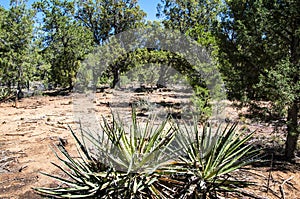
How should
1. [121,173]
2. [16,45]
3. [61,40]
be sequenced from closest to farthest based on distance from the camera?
[121,173]
[16,45]
[61,40]

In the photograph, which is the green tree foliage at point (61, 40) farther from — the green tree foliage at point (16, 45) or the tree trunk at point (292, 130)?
the tree trunk at point (292, 130)

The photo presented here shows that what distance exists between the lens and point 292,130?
6109mm

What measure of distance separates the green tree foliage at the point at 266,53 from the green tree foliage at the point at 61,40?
17556 millimetres

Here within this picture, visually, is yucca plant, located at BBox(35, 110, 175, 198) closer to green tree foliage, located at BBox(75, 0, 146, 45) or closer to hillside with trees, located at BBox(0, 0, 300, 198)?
hillside with trees, located at BBox(0, 0, 300, 198)

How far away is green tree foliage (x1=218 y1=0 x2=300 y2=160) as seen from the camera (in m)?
5.75

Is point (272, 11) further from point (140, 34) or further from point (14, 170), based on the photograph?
point (140, 34)

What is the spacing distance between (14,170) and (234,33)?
646 cm

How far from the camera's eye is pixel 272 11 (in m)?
6.20

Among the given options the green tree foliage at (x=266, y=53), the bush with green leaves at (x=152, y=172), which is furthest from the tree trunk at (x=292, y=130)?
the bush with green leaves at (x=152, y=172)

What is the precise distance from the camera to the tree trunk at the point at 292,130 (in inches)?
239

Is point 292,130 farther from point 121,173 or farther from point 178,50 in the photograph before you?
point 178,50

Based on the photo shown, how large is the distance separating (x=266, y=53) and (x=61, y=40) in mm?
19460

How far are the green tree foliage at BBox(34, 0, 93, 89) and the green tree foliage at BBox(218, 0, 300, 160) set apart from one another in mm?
17556

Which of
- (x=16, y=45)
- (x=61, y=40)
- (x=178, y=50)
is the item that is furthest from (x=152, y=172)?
(x=61, y=40)
